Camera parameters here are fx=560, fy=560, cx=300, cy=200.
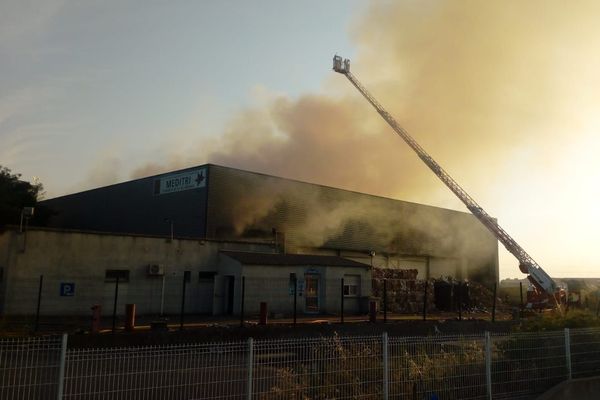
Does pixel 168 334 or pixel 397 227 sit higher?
pixel 397 227

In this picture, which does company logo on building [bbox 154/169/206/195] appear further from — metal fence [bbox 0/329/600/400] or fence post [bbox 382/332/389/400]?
fence post [bbox 382/332/389/400]

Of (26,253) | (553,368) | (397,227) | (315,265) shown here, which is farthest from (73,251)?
(397,227)

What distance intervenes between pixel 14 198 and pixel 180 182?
1479 centimetres

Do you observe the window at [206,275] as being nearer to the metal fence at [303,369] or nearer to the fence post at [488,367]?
the metal fence at [303,369]

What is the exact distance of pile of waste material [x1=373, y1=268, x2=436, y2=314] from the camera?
1465 inches

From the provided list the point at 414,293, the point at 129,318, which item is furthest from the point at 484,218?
the point at 129,318

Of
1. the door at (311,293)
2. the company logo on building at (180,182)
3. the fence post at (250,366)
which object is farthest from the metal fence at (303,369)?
the company logo on building at (180,182)

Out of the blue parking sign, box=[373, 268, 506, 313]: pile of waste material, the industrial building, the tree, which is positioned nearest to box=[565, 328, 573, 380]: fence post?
the industrial building

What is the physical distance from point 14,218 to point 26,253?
19069 millimetres

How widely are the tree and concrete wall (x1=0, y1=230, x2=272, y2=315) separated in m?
17.3

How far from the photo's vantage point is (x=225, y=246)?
1247 inches

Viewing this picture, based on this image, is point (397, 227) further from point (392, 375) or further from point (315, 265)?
point (392, 375)

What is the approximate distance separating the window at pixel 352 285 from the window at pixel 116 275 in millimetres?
12265

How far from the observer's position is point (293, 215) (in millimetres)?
42938
